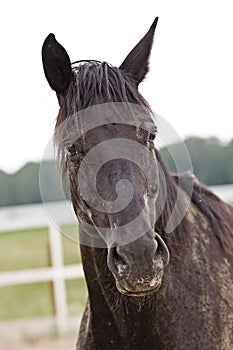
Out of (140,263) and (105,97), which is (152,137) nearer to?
(105,97)

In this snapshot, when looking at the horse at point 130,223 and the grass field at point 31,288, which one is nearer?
the horse at point 130,223

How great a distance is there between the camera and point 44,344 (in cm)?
852

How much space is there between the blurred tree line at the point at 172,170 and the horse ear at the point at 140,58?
1.49 ft

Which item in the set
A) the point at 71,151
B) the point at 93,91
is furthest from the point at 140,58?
the point at 71,151

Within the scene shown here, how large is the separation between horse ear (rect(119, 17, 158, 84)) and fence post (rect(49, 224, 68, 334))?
5814mm

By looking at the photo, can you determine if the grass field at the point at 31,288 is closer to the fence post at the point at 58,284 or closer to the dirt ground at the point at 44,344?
the fence post at the point at 58,284

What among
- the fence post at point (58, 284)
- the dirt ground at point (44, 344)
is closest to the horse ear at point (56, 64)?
the dirt ground at point (44, 344)

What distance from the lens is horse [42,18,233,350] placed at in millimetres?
2861

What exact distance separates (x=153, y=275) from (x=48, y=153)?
1.06 metres

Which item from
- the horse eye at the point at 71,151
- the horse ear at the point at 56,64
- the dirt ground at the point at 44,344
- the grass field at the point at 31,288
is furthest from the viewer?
the grass field at the point at 31,288

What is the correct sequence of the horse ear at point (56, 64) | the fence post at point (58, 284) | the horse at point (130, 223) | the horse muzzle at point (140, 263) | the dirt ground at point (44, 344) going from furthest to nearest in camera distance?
the fence post at point (58, 284) < the dirt ground at point (44, 344) < the horse ear at point (56, 64) < the horse at point (130, 223) < the horse muzzle at point (140, 263)

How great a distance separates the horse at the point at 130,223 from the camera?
9.39ft

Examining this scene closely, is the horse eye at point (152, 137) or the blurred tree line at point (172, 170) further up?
the horse eye at point (152, 137)

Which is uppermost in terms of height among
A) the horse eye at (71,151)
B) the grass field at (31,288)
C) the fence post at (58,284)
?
the horse eye at (71,151)
